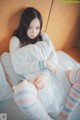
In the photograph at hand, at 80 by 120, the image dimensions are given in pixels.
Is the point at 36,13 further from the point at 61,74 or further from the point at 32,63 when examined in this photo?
the point at 61,74

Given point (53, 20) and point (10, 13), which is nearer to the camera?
point (10, 13)

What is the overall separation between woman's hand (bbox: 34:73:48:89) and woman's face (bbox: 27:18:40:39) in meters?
0.29

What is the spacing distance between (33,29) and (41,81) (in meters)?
0.36

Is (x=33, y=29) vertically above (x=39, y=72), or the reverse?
(x=33, y=29)

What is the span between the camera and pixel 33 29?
43.9 inches

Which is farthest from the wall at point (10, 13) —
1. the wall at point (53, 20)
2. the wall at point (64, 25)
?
the wall at point (64, 25)

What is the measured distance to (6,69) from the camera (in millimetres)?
1137

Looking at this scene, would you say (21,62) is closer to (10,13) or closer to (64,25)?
(10,13)

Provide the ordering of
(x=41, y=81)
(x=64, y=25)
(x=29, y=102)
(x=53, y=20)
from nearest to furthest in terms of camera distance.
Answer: (x=29, y=102), (x=41, y=81), (x=53, y=20), (x=64, y=25)

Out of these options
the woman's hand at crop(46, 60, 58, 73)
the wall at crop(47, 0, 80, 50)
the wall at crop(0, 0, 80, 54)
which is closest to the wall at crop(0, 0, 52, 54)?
the wall at crop(0, 0, 80, 54)

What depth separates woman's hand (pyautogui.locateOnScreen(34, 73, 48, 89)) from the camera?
3.25ft

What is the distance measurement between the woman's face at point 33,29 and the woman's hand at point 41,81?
11.3 inches

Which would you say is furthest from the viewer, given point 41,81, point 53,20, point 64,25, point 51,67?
point 64,25

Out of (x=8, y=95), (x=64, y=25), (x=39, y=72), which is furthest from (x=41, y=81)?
(x=64, y=25)
